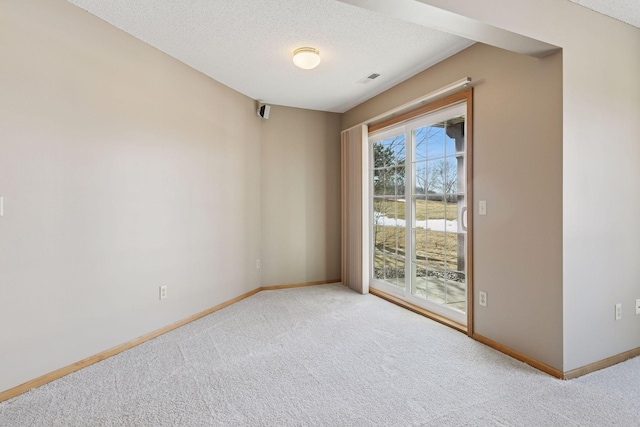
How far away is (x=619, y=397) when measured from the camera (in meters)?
1.97

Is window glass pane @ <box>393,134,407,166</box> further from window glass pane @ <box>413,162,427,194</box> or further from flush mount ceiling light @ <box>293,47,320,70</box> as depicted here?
flush mount ceiling light @ <box>293,47,320,70</box>

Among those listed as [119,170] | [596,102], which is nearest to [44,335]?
[119,170]

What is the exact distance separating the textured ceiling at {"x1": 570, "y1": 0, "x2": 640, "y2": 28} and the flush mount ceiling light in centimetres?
184

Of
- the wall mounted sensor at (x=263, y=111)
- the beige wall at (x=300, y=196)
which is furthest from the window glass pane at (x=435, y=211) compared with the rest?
the wall mounted sensor at (x=263, y=111)

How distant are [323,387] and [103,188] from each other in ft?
7.07

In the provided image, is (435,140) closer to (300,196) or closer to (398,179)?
(398,179)

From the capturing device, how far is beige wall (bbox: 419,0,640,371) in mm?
2172

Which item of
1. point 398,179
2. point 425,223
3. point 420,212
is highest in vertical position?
point 398,179

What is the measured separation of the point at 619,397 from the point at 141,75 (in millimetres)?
4105

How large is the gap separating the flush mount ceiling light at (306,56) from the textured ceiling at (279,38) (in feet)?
0.15

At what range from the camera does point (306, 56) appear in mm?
2787

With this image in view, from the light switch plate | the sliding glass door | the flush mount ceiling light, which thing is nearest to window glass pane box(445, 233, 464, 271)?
the sliding glass door

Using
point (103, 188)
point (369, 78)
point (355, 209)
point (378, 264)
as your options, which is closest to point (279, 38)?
point (369, 78)

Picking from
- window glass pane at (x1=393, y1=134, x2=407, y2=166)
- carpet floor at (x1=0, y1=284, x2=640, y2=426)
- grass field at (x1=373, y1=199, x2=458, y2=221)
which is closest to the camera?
carpet floor at (x1=0, y1=284, x2=640, y2=426)
